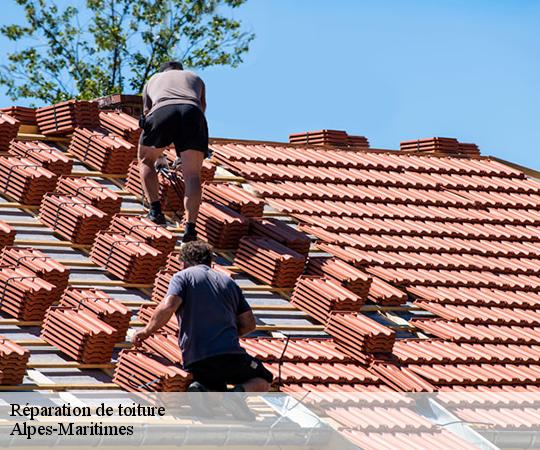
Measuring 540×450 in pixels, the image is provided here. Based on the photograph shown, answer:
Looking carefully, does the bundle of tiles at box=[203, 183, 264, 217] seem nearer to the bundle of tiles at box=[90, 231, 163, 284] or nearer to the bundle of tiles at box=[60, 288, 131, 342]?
the bundle of tiles at box=[90, 231, 163, 284]

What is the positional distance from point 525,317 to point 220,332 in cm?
527

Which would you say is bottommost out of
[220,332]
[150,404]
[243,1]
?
[150,404]

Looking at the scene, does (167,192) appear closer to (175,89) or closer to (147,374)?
(175,89)

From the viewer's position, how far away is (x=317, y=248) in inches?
536

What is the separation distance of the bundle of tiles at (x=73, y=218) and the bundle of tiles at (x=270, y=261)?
1.33 m

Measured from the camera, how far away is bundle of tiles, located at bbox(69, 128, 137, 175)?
13.9m

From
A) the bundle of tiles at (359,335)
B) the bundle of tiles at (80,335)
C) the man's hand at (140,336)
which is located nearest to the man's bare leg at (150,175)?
the bundle of tiles at (359,335)

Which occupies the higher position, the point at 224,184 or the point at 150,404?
the point at 224,184

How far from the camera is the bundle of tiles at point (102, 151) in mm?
13883

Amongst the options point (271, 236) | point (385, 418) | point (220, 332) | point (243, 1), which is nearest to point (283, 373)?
point (385, 418)

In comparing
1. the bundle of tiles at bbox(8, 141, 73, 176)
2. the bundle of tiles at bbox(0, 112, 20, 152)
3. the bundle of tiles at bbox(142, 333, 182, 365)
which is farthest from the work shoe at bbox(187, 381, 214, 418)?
the bundle of tiles at bbox(0, 112, 20, 152)

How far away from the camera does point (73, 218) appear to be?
1220 centimetres

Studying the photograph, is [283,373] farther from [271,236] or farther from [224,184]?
[224,184]

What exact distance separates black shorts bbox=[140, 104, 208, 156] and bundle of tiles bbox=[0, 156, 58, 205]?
1144mm
